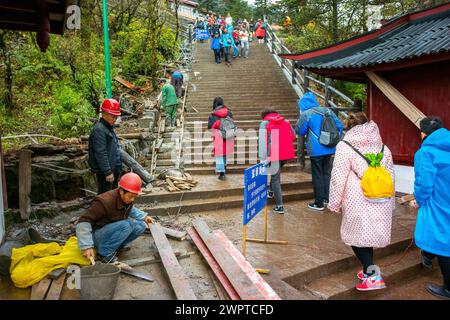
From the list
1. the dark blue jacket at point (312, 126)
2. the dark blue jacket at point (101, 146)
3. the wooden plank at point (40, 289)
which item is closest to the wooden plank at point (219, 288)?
the wooden plank at point (40, 289)

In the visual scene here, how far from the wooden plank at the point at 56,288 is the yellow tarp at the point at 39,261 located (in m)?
0.14

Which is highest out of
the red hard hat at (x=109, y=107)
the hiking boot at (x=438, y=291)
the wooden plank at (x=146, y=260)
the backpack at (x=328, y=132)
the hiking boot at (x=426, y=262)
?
the red hard hat at (x=109, y=107)

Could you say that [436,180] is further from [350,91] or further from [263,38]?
[263,38]

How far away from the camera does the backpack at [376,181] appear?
149 inches

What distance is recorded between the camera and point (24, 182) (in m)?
6.41

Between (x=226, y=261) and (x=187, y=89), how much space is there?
34.7ft

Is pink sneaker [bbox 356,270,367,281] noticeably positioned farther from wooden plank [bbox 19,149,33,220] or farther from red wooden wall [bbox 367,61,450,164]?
wooden plank [bbox 19,149,33,220]

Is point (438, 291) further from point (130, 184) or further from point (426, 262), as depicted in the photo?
point (130, 184)

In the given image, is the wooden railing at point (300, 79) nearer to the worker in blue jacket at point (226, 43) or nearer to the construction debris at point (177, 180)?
the worker in blue jacket at point (226, 43)

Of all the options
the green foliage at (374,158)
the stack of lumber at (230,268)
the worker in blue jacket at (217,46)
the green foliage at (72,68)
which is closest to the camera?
the stack of lumber at (230,268)

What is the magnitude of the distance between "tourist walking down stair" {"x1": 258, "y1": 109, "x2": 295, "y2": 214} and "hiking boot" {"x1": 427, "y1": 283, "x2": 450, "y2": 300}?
2647 millimetres

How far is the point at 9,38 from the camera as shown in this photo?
36.7 ft

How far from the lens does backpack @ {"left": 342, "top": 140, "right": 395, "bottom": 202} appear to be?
3.79 metres

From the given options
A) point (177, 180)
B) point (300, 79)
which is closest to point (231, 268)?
point (177, 180)
